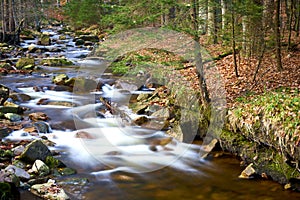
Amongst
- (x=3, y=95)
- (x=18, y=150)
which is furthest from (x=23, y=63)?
(x=18, y=150)

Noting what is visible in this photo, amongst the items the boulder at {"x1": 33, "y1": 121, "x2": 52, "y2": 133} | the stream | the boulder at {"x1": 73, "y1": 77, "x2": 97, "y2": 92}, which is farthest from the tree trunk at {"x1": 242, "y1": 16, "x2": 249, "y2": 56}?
the boulder at {"x1": 33, "y1": 121, "x2": 52, "y2": 133}

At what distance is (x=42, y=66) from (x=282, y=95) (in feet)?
45.5

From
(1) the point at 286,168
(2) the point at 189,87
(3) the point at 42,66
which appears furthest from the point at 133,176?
(3) the point at 42,66

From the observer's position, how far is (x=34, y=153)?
23.6 feet

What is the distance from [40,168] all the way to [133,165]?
202 centimetres

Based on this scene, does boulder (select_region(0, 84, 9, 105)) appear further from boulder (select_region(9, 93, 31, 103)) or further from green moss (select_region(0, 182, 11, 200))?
green moss (select_region(0, 182, 11, 200))

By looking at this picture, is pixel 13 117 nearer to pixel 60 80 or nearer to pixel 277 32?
pixel 60 80

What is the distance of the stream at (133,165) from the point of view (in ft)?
21.0

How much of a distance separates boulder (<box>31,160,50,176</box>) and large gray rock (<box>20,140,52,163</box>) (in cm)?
26

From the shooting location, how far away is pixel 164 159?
313 inches

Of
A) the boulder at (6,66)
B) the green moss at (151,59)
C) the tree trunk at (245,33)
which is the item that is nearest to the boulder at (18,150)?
the green moss at (151,59)

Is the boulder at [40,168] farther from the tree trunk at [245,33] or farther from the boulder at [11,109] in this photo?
the tree trunk at [245,33]

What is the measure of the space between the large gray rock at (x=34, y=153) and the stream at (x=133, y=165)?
57 centimetres

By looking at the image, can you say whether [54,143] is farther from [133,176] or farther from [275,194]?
[275,194]
